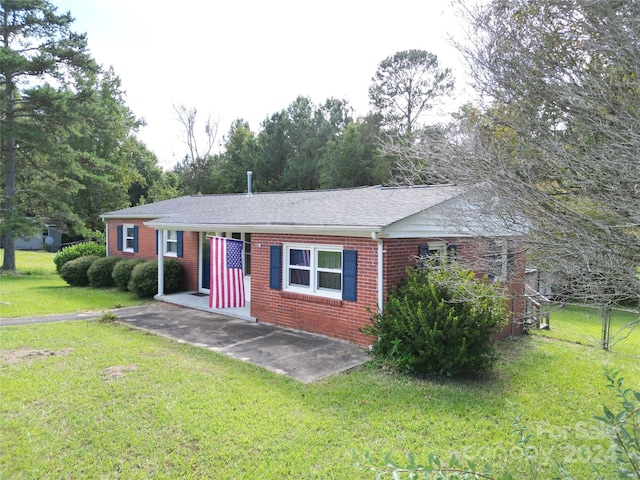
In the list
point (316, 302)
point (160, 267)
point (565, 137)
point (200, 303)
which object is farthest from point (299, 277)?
point (565, 137)

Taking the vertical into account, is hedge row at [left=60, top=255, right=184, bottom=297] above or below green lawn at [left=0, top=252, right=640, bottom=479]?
above

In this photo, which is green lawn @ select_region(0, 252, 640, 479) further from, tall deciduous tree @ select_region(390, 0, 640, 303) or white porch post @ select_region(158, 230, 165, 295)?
white porch post @ select_region(158, 230, 165, 295)

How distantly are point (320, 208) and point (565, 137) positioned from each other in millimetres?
7103

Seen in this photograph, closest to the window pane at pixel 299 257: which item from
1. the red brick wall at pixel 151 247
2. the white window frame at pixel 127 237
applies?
the red brick wall at pixel 151 247

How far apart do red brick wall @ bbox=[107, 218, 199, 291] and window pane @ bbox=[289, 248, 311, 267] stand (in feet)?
19.7

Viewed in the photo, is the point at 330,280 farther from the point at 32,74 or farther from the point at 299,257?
the point at 32,74

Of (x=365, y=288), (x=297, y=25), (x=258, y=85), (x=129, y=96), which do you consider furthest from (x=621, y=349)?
(x=129, y=96)

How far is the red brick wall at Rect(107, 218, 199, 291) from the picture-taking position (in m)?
15.5

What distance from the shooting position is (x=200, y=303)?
13375 millimetres

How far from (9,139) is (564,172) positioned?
25254 mm

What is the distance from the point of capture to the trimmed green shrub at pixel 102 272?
1712 cm

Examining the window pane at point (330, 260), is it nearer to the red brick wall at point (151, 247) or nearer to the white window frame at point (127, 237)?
the red brick wall at point (151, 247)

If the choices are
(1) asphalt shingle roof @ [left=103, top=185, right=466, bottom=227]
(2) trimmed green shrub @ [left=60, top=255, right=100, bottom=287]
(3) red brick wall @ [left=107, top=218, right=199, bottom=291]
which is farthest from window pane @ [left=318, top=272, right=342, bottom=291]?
(2) trimmed green shrub @ [left=60, top=255, right=100, bottom=287]

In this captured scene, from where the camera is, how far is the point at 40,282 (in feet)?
63.8
